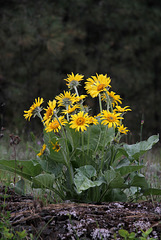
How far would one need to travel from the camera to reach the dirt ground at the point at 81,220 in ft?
5.12

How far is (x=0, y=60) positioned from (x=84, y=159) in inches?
186

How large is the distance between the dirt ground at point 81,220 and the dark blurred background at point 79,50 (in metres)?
3.37

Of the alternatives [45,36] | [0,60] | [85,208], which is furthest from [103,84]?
[0,60]

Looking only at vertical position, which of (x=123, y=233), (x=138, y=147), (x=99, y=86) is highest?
(x=99, y=86)

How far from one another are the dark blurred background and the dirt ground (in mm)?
3373

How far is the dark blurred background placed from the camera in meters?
6.00

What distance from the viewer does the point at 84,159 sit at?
2.00 meters

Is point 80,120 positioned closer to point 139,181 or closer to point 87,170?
point 87,170

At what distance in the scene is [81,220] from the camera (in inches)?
63.6

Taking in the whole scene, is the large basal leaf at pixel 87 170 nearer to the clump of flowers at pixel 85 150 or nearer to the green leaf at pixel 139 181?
the clump of flowers at pixel 85 150

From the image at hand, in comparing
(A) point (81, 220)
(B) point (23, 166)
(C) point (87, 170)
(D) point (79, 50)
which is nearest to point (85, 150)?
(C) point (87, 170)

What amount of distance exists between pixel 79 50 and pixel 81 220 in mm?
5872

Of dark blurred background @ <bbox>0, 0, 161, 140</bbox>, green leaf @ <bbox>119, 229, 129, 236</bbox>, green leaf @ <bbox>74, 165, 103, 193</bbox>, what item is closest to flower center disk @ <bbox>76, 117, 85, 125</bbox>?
green leaf @ <bbox>74, 165, 103, 193</bbox>

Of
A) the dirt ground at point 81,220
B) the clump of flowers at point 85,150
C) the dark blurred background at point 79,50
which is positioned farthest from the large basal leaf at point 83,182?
the dark blurred background at point 79,50
